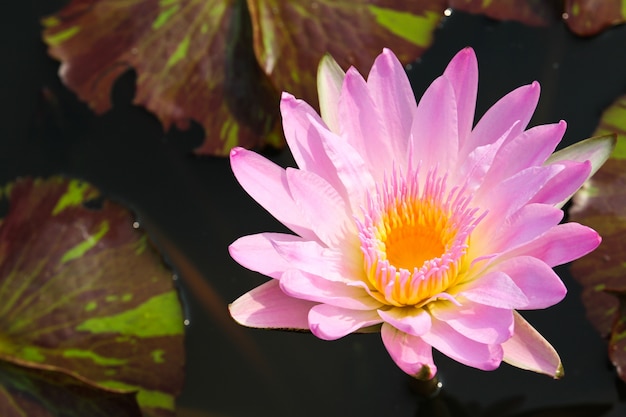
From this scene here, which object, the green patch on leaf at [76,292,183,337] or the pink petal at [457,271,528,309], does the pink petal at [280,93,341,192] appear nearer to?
the pink petal at [457,271,528,309]


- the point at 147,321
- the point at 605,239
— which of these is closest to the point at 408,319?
the point at 605,239

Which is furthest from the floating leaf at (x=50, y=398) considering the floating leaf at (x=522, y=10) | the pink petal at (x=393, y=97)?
the floating leaf at (x=522, y=10)

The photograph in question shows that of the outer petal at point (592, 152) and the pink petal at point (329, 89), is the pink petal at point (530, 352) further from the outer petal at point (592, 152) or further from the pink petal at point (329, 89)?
the pink petal at point (329, 89)

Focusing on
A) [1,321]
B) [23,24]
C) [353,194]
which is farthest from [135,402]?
[23,24]

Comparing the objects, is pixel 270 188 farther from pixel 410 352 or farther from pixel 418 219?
pixel 410 352

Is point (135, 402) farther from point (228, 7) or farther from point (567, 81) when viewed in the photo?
point (567, 81)
